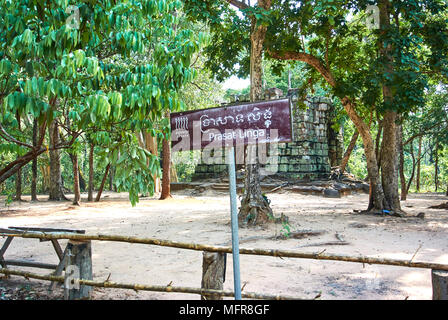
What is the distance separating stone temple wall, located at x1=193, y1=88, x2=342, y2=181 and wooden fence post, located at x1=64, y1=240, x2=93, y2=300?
1582 centimetres

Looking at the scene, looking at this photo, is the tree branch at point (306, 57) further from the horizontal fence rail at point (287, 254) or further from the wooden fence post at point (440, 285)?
the wooden fence post at point (440, 285)

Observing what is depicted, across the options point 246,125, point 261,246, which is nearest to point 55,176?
point 261,246

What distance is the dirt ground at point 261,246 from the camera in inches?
167

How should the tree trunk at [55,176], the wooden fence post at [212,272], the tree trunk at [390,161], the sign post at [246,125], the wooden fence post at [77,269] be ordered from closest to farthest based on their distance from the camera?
the sign post at [246,125]
the wooden fence post at [212,272]
the wooden fence post at [77,269]
the tree trunk at [390,161]
the tree trunk at [55,176]

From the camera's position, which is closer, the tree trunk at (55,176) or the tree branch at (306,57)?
the tree branch at (306,57)

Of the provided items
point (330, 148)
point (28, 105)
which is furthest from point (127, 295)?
point (330, 148)

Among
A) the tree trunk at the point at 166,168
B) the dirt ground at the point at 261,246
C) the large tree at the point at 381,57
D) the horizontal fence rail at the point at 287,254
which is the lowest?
the dirt ground at the point at 261,246

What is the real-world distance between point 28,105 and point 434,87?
678 inches

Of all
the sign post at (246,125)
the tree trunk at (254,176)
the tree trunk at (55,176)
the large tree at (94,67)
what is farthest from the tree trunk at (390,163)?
the tree trunk at (55,176)

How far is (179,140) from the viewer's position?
10.4 feet

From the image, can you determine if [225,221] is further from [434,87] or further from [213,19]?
[434,87]

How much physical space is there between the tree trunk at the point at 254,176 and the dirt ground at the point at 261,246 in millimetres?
416

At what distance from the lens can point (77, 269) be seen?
3668 millimetres

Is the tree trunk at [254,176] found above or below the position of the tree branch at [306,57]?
below
